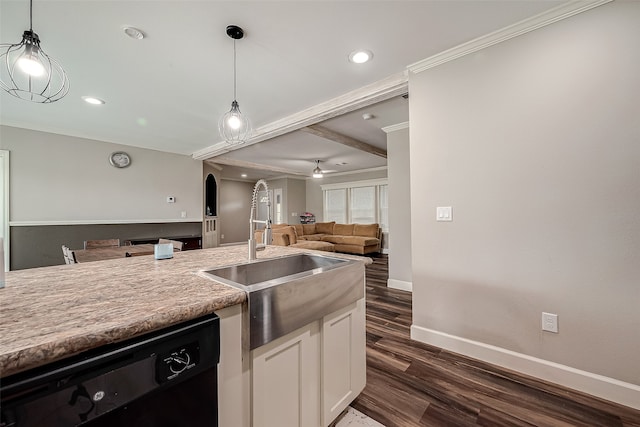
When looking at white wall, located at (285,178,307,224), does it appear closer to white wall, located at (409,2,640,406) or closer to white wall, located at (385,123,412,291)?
white wall, located at (385,123,412,291)

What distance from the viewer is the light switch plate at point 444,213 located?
2.09 metres

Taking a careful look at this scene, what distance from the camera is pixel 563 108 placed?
5.37 feet

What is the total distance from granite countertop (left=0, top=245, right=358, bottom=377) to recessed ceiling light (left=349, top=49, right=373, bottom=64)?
6.70ft

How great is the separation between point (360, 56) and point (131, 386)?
8.14ft

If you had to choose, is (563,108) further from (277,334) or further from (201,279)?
(201,279)

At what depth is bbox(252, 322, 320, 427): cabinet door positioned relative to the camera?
98 cm

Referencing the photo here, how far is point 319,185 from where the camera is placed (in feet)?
29.9

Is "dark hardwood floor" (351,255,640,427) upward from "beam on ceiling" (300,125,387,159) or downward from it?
downward

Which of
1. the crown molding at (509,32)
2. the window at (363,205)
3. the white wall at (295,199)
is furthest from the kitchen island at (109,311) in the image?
the white wall at (295,199)

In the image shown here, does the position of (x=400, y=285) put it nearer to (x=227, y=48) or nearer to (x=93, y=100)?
(x=227, y=48)

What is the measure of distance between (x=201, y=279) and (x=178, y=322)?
1.13 ft

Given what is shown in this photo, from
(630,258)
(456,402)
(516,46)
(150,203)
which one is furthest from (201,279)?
(150,203)

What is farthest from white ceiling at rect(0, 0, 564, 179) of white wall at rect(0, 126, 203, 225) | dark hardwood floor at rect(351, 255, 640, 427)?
dark hardwood floor at rect(351, 255, 640, 427)

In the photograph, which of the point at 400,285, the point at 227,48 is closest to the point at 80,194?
the point at 227,48
